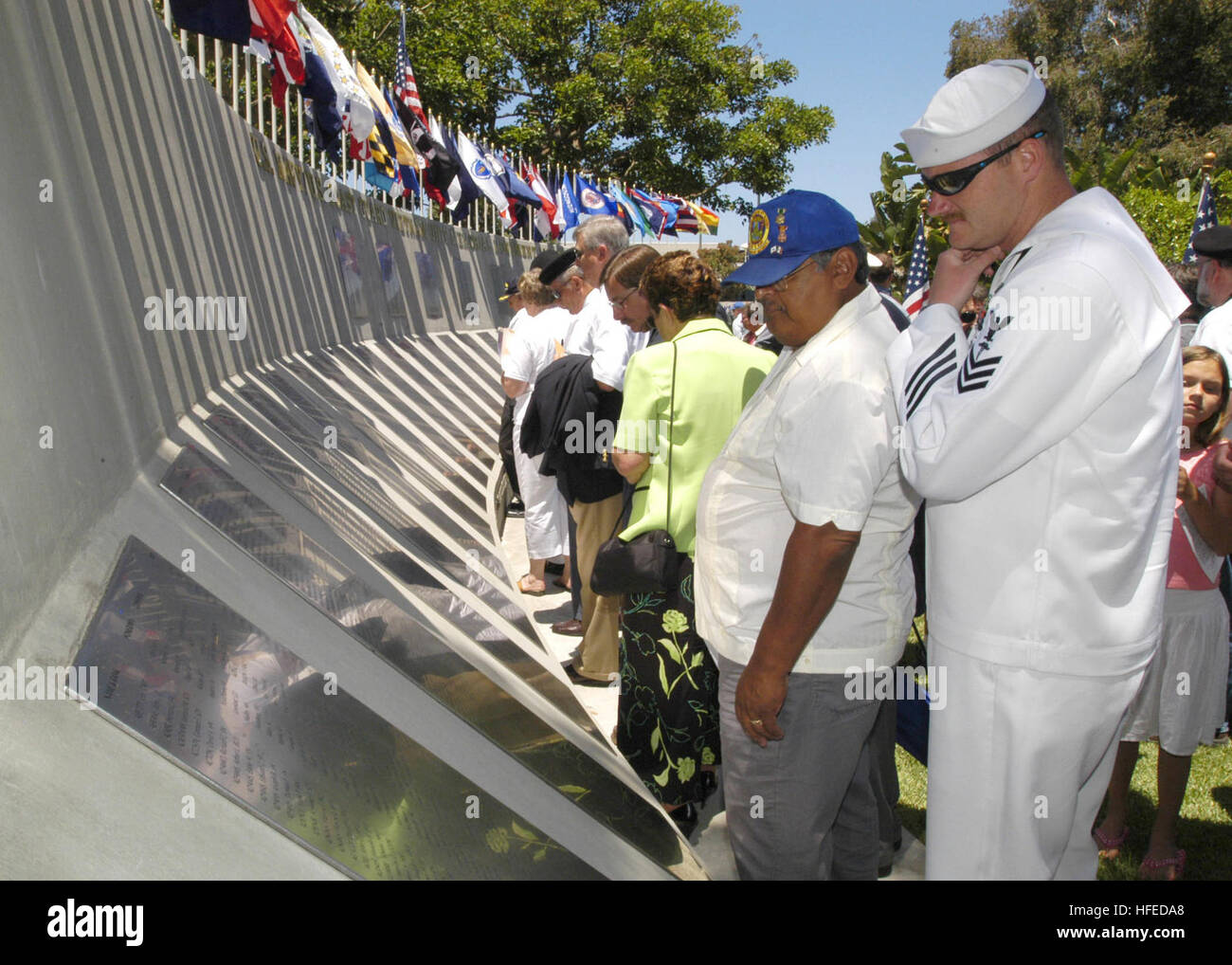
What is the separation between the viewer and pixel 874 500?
2.68 metres

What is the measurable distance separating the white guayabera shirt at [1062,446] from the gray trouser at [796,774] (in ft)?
1.92

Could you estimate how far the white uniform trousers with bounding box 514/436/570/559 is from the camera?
7129 millimetres

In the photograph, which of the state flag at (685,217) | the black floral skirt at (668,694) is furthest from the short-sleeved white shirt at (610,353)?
the state flag at (685,217)

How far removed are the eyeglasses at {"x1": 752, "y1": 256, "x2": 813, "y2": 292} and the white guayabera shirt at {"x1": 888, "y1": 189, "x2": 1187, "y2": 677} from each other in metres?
0.66

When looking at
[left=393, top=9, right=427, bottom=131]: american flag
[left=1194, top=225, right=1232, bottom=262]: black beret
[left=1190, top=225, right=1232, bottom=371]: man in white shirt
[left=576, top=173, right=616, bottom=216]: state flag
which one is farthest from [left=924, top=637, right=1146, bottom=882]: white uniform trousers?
[left=576, top=173, right=616, bottom=216]: state flag

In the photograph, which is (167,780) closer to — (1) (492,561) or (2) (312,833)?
(2) (312,833)

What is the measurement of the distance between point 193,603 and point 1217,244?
4.77m

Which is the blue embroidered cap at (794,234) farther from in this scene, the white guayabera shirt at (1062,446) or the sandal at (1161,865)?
the sandal at (1161,865)

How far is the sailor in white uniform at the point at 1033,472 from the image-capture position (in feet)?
6.56

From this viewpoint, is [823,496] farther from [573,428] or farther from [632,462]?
[573,428]

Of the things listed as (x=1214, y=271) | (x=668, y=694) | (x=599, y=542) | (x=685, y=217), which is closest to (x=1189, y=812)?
(x=668, y=694)

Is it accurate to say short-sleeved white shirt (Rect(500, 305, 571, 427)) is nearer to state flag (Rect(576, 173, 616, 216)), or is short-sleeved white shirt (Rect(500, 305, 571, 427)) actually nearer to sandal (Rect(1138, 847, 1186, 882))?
sandal (Rect(1138, 847, 1186, 882))

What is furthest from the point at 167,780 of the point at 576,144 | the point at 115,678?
the point at 576,144

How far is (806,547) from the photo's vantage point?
2.53 metres
